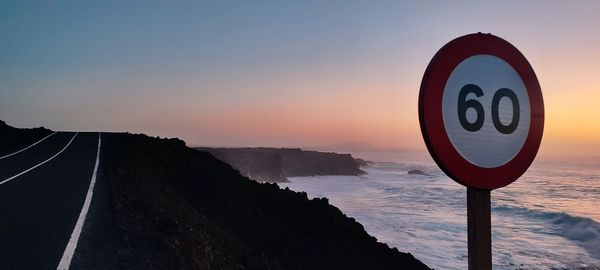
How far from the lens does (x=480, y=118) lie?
1851 mm

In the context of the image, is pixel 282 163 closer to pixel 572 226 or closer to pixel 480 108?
pixel 572 226

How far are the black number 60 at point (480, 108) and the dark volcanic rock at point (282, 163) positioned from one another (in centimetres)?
6112

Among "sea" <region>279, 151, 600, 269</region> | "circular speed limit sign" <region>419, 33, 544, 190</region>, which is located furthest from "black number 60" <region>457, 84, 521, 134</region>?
"sea" <region>279, 151, 600, 269</region>

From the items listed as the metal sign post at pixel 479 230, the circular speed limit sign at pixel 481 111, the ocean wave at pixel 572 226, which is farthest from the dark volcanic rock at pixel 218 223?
the ocean wave at pixel 572 226

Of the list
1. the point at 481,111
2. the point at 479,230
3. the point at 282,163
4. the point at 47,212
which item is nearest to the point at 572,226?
the point at 47,212

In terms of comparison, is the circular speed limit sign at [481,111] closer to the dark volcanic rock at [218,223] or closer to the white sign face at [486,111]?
the white sign face at [486,111]

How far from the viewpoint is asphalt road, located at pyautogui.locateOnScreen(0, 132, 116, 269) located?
5549 mm

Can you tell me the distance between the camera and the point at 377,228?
72.9 feet

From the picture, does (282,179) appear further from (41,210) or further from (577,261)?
(41,210)

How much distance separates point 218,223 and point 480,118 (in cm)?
941

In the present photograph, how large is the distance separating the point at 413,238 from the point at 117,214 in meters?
15.2

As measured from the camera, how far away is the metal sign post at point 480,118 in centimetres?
179

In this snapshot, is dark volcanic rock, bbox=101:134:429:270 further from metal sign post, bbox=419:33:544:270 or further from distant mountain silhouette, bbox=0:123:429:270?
metal sign post, bbox=419:33:544:270

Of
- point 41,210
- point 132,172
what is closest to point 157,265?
point 41,210
